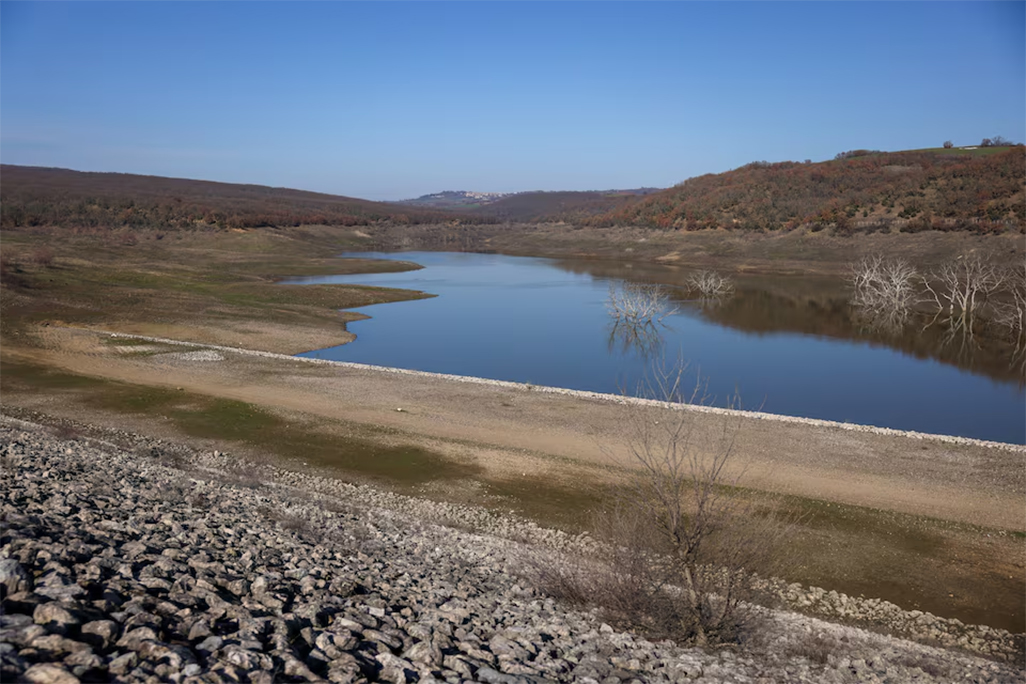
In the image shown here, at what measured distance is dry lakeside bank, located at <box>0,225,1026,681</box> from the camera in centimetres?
1078

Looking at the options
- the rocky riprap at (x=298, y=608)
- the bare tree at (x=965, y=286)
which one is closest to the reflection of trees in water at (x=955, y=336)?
the bare tree at (x=965, y=286)

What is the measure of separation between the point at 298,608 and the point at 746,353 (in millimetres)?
24986

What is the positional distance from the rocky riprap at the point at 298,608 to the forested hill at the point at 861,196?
54791 mm

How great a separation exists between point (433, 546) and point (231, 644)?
4.98 meters

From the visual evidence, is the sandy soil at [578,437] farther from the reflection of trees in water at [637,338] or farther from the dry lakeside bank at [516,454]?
the reflection of trees in water at [637,338]

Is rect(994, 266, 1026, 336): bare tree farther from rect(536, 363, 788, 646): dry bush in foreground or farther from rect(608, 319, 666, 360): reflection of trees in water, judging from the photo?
rect(536, 363, 788, 646): dry bush in foreground

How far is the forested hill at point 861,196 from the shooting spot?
195ft

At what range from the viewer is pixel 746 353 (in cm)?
2930

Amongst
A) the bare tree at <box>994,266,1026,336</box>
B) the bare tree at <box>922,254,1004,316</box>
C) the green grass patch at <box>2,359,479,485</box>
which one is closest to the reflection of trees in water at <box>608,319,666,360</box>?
the bare tree at <box>922,254,1004,316</box>

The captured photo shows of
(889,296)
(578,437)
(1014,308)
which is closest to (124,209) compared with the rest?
(889,296)

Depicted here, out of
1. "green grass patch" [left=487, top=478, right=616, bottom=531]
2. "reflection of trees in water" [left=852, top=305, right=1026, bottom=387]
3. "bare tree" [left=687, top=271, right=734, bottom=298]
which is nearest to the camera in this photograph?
"green grass patch" [left=487, top=478, right=616, bottom=531]

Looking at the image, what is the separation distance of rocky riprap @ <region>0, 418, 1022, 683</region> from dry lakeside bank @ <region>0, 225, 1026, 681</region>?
0.54ft

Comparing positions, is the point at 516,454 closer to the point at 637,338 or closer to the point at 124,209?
the point at 637,338

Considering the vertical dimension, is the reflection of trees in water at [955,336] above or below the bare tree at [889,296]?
below
